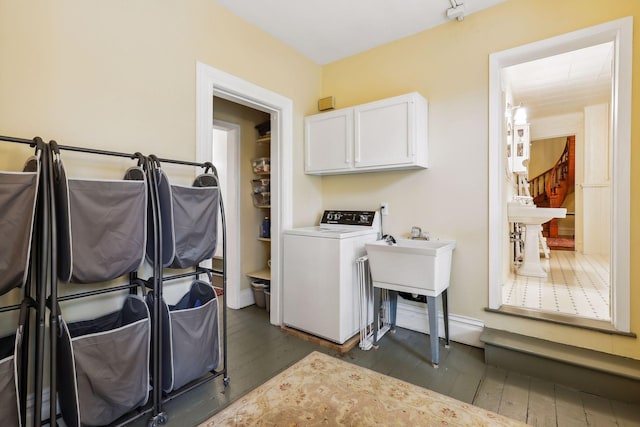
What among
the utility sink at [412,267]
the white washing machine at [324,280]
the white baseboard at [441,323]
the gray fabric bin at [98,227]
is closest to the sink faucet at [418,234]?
the utility sink at [412,267]

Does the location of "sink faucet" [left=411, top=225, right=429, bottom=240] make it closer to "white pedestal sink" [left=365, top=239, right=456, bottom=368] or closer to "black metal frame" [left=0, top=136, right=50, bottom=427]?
"white pedestal sink" [left=365, top=239, right=456, bottom=368]

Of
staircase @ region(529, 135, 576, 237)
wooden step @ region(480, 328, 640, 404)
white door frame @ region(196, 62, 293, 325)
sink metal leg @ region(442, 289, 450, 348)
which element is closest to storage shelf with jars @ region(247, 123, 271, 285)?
white door frame @ region(196, 62, 293, 325)

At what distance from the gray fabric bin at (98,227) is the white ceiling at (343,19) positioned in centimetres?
179

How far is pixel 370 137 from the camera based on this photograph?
9.09 ft

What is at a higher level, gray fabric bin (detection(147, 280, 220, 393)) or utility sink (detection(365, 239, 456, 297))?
utility sink (detection(365, 239, 456, 297))

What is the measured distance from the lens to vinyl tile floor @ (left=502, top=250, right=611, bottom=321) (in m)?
2.63

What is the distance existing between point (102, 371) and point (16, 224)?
765 millimetres

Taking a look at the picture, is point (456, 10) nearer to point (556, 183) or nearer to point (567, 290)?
point (567, 290)

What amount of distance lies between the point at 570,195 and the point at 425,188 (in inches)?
292

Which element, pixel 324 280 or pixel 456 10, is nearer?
pixel 456 10

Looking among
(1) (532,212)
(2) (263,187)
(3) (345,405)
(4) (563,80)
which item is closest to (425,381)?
(3) (345,405)

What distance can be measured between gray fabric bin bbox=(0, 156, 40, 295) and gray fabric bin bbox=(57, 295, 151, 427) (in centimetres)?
33

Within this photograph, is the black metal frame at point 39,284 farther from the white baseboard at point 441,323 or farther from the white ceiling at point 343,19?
the white baseboard at point 441,323

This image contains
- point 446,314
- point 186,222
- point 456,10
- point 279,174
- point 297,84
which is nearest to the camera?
point 186,222
